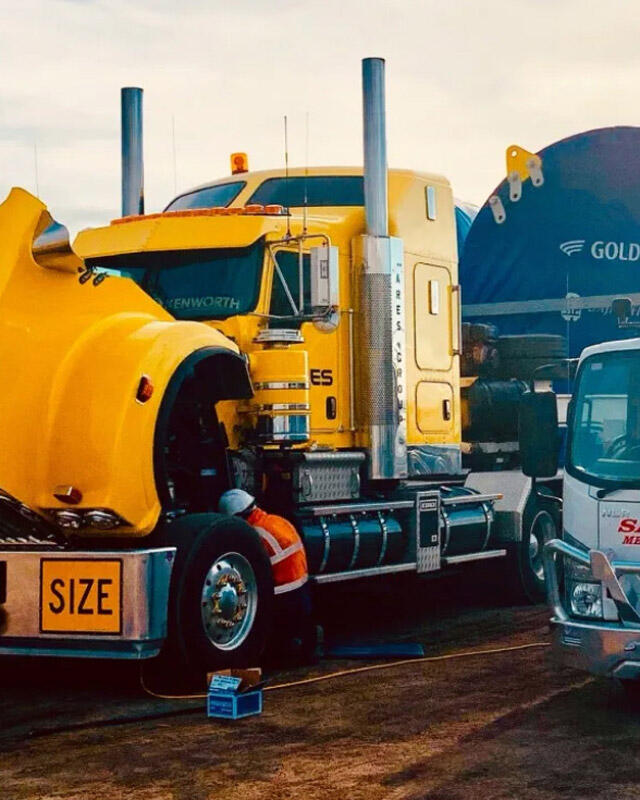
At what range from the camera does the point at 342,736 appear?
7.13 m

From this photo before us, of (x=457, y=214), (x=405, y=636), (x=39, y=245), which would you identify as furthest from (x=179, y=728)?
(x=457, y=214)

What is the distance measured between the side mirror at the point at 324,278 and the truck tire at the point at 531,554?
10.8ft

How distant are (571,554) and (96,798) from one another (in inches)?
111

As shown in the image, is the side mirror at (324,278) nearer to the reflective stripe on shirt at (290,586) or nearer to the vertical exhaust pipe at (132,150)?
the reflective stripe on shirt at (290,586)

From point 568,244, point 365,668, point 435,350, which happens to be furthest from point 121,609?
point 568,244

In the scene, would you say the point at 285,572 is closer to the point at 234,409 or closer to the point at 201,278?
the point at 234,409

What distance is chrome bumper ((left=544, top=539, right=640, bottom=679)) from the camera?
23.7 feet

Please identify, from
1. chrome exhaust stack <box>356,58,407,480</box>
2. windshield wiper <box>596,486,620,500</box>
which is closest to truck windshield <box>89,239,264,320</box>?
chrome exhaust stack <box>356,58,407,480</box>

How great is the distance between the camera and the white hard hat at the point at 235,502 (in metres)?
9.09

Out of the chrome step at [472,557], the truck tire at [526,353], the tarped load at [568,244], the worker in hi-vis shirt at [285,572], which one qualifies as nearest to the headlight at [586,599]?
the worker in hi-vis shirt at [285,572]

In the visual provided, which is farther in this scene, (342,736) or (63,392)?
(63,392)

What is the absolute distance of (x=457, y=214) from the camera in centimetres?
1392

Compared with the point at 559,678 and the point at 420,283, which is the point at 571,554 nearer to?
the point at 559,678

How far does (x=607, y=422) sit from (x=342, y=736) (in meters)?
2.18
